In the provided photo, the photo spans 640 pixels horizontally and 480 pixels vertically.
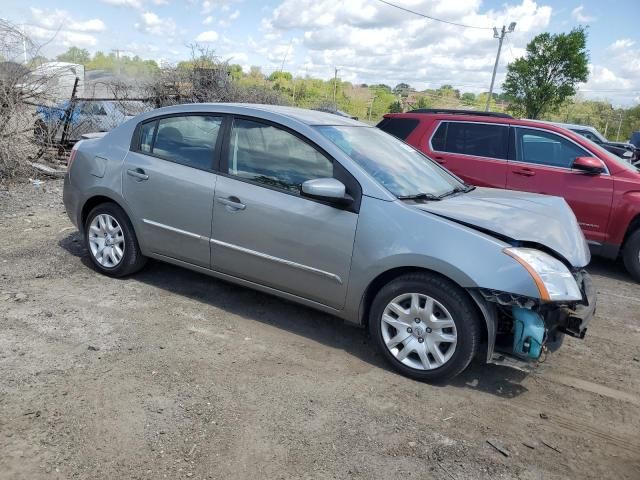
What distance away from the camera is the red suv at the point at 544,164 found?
6242 millimetres

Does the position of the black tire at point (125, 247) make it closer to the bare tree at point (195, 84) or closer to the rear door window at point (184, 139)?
the rear door window at point (184, 139)

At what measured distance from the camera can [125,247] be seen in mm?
4871

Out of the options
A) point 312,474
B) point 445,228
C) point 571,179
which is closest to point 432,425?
point 312,474

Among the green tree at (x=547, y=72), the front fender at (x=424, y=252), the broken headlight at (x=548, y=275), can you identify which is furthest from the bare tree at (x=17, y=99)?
the green tree at (x=547, y=72)

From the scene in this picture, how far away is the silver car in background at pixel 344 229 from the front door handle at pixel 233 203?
0.01m

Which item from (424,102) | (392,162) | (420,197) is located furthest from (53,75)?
(424,102)

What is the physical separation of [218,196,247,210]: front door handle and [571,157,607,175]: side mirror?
4.43m

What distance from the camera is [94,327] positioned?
401cm

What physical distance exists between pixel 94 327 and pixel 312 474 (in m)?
2.24

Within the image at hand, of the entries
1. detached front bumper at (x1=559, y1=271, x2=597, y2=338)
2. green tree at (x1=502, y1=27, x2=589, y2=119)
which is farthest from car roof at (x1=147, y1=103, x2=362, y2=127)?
green tree at (x1=502, y1=27, x2=589, y2=119)

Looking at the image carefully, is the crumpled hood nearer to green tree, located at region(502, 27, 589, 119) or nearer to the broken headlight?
the broken headlight

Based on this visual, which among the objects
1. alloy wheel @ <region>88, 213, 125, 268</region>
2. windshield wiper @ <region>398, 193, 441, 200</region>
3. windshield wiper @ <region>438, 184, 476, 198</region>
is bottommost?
alloy wheel @ <region>88, 213, 125, 268</region>

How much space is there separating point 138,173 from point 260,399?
246 cm

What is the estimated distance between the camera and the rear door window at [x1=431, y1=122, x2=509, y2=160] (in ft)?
23.0
